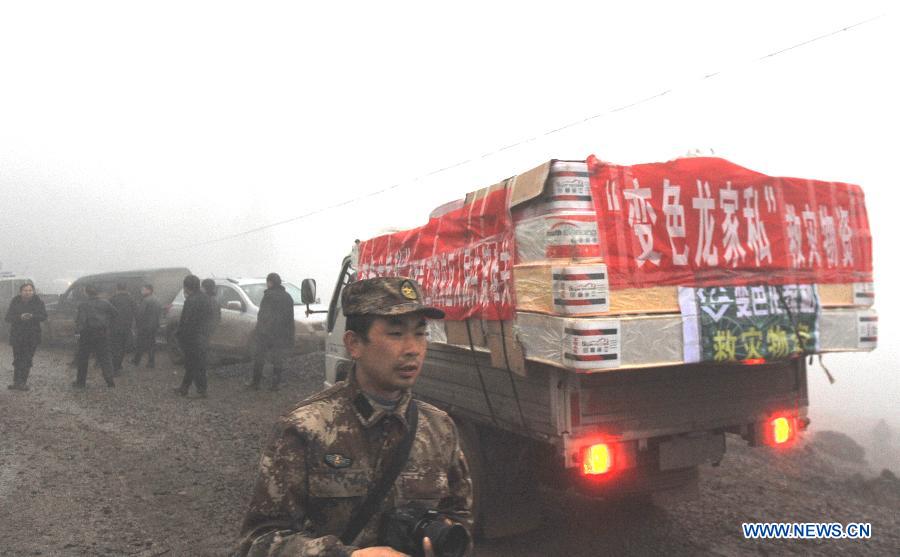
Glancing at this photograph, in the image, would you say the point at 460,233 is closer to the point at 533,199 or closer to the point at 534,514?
the point at 533,199

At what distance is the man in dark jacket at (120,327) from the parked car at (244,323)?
1.91m

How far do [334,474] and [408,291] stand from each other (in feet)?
1.79

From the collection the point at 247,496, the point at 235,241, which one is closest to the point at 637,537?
the point at 247,496

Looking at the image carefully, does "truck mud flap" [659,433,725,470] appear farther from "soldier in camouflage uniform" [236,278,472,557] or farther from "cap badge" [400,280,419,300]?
"cap badge" [400,280,419,300]

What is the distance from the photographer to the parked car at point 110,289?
14.7 m

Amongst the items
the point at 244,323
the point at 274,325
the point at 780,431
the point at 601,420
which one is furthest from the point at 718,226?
the point at 244,323

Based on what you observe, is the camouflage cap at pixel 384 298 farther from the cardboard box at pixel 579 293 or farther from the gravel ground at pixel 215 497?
the gravel ground at pixel 215 497

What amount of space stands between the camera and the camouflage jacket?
127 mm

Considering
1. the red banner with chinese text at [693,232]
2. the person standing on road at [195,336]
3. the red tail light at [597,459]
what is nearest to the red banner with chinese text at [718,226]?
the red banner with chinese text at [693,232]

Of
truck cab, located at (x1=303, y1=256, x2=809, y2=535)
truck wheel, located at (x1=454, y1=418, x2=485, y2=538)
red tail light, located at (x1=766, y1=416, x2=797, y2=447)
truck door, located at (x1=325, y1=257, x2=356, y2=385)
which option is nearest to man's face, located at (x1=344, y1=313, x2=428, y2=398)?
truck cab, located at (x1=303, y1=256, x2=809, y2=535)

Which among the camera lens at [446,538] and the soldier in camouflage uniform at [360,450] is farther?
the soldier in camouflage uniform at [360,450]

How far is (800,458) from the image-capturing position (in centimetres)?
680

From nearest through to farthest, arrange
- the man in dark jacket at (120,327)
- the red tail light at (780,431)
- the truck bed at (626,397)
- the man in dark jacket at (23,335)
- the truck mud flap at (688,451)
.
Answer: the truck bed at (626,397) < the truck mud flap at (688,451) < the red tail light at (780,431) < the man in dark jacket at (23,335) < the man in dark jacket at (120,327)

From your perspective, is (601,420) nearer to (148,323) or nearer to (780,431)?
(780,431)
